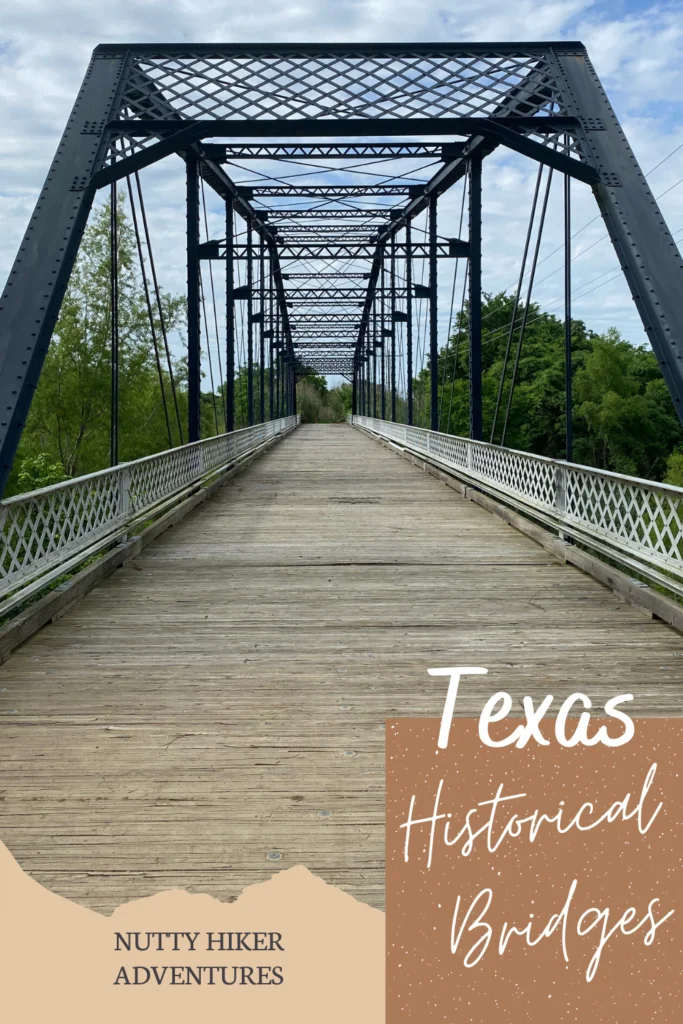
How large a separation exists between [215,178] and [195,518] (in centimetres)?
1323

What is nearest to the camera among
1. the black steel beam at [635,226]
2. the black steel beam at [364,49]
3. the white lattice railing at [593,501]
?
the white lattice railing at [593,501]

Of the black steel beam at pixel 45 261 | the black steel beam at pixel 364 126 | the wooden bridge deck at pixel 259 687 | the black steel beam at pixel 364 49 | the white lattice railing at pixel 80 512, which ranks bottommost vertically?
the wooden bridge deck at pixel 259 687

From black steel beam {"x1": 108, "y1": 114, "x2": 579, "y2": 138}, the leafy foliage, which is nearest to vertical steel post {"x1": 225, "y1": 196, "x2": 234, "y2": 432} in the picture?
black steel beam {"x1": 108, "y1": 114, "x2": 579, "y2": 138}

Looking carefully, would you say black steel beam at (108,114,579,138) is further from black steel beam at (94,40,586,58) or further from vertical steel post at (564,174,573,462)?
black steel beam at (94,40,586,58)

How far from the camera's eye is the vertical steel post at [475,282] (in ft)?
57.6

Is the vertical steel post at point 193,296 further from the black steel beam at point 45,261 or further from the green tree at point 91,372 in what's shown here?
the green tree at point 91,372

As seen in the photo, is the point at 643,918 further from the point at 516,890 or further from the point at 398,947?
the point at 398,947

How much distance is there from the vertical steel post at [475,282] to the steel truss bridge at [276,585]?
2416mm

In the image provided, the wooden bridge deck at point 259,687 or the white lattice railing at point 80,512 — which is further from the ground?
the white lattice railing at point 80,512

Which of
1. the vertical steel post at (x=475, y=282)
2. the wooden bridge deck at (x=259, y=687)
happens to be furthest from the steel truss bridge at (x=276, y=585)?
the vertical steel post at (x=475, y=282)

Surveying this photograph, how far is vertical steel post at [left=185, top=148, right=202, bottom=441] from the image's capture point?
1677 centimetres

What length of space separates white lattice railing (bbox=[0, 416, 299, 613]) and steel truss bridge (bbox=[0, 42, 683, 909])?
0.04 meters

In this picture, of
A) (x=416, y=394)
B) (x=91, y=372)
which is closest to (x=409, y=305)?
(x=91, y=372)

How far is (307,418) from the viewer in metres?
106
